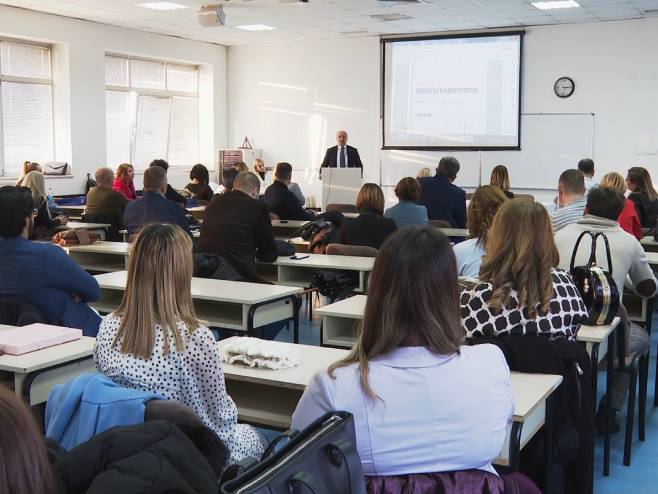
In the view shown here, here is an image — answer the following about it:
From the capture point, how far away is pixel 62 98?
11.6m

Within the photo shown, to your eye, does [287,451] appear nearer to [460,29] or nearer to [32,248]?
[32,248]

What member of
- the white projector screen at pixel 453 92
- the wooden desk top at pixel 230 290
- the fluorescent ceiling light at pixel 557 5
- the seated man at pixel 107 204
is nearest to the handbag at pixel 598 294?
the wooden desk top at pixel 230 290

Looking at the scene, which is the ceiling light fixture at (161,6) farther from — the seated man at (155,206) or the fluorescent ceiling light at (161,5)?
the seated man at (155,206)

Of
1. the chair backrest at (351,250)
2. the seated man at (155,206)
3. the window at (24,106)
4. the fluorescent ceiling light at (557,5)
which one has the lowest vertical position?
the chair backrest at (351,250)

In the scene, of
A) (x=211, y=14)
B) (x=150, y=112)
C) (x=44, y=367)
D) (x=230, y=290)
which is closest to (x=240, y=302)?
(x=230, y=290)

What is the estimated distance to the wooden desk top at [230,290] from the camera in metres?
4.24

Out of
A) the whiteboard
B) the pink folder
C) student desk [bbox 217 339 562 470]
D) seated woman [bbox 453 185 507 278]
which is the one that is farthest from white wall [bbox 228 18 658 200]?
the pink folder

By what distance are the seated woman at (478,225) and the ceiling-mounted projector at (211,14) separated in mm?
6630

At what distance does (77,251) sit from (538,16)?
7340 mm

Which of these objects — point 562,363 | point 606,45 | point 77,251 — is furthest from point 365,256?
point 606,45

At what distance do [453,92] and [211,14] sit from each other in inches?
171

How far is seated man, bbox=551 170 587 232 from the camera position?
5262mm

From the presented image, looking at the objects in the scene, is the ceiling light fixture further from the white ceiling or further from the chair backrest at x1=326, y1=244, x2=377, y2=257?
the chair backrest at x1=326, y1=244, x2=377, y2=257

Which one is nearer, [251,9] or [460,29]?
[251,9]
